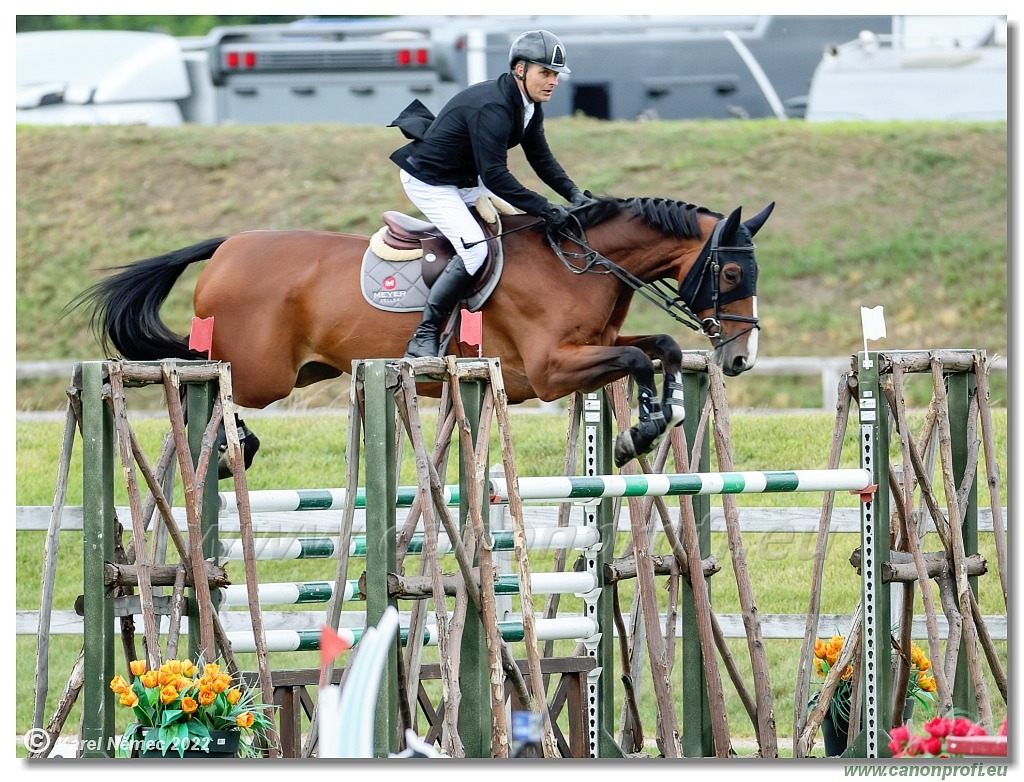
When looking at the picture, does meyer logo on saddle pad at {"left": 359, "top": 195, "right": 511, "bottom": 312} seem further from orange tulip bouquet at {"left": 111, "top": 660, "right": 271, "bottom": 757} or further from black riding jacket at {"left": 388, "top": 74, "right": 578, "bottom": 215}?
orange tulip bouquet at {"left": 111, "top": 660, "right": 271, "bottom": 757}

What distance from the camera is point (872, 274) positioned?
50.4 feet

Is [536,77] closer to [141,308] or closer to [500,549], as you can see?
[500,549]

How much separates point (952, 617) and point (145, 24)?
66.7 ft

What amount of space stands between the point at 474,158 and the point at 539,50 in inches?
20.6

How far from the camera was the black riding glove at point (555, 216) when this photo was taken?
18.6 ft

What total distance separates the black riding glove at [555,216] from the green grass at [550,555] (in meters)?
2.11

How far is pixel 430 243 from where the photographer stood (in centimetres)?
590

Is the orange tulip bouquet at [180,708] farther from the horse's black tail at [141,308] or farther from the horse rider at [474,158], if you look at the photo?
the horse's black tail at [141,308]

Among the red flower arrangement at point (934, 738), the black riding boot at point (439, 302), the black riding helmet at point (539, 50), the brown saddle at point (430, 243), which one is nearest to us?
the red flower arrangement at point (934, 738)

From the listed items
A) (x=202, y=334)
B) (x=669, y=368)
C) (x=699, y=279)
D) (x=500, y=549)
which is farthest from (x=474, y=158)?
(x=500, y=549)

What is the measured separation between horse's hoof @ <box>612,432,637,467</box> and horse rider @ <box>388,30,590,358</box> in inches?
36.0

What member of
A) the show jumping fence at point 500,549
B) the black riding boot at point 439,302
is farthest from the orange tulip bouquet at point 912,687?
the black riding boot at point 439,302
